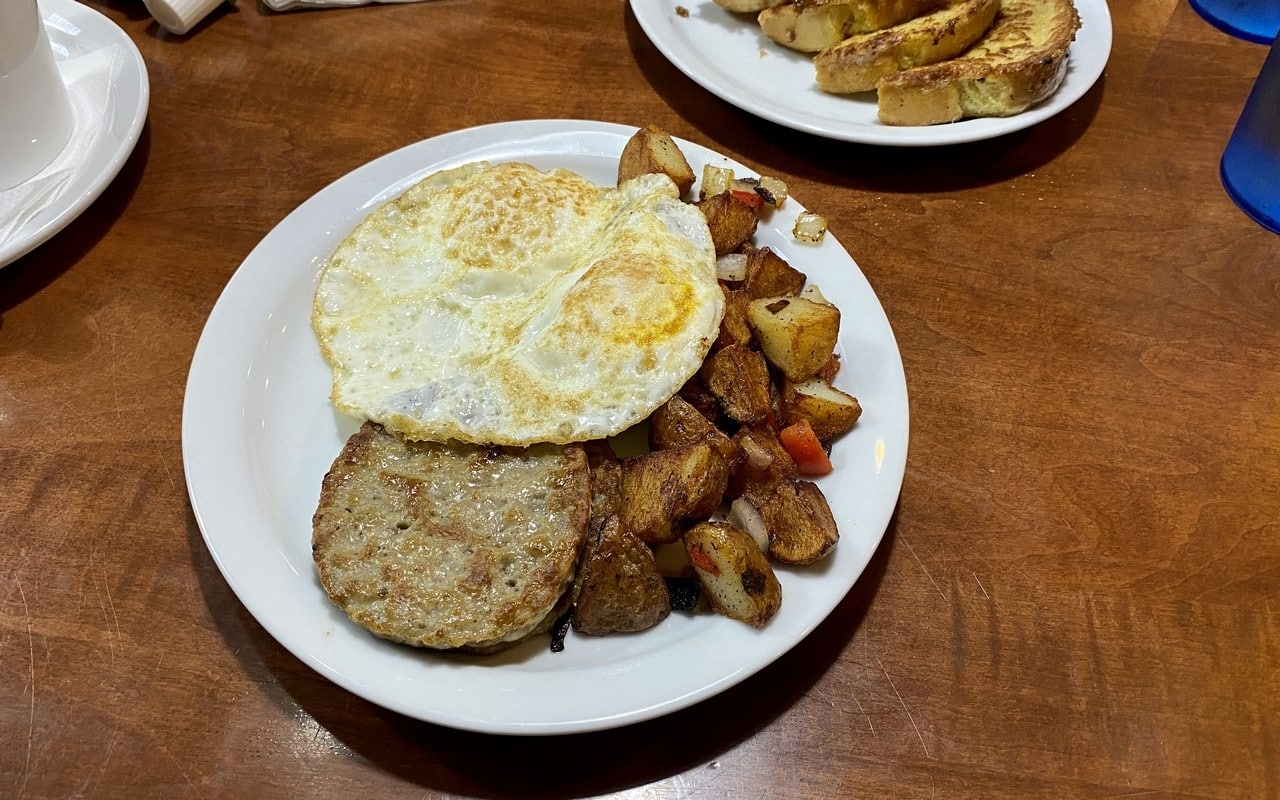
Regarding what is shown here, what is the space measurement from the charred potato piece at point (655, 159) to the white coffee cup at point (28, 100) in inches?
51.3

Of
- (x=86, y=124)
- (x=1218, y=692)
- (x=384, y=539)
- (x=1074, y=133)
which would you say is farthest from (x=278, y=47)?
(x=1218, y=692)

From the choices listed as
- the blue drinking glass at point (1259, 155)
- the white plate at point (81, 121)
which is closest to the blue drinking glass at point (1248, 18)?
the blue drinking glass at point (1259, 155)

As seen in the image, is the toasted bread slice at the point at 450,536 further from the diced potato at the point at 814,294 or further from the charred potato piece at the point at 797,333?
the diced potato at the point at 814,294

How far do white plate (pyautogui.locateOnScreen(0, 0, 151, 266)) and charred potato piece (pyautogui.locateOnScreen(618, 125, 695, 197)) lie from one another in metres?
1.19

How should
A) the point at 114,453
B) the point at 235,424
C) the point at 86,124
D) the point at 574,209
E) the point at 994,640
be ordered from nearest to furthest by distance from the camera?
the point at 994,640, the point at 235,424, the point at 114,453, the point at 574,209, the point at 86,124

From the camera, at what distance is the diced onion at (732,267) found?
68.7 inches

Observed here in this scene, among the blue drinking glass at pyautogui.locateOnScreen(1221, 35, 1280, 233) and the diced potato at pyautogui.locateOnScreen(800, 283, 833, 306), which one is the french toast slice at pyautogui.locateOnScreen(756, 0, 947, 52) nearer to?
the blue drinking glass at pyautogui.locateOnScreen(1221, 35, 1280, 233)

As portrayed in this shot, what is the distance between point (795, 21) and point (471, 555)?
173 cm

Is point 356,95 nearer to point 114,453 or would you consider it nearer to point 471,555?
point 114,453

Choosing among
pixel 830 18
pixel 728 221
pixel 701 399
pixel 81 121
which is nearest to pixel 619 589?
pixel 701 399

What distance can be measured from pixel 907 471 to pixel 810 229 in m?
0.53

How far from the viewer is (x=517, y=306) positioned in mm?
1720

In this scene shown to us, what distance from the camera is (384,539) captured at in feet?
4.51

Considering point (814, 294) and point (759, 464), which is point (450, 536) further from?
point (814, 294)
